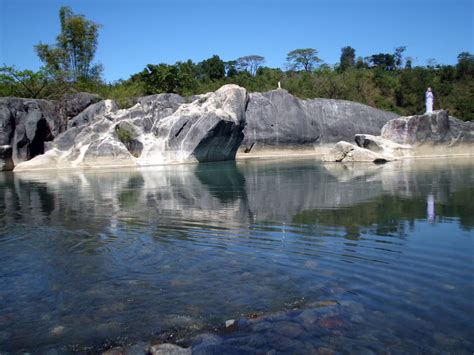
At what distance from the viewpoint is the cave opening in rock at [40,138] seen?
31.3m

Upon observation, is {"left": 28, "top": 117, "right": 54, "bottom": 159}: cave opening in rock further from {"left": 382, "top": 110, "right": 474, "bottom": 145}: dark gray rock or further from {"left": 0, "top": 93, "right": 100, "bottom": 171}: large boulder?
{"left": 382, "top": 110, "right": 474, "bottom": 145}: dark gray rock

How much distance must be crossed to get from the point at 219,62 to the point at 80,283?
5212 centimetres

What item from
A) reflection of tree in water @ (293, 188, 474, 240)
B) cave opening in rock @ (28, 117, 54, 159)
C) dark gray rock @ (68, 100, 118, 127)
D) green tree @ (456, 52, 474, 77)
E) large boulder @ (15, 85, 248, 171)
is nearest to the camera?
reflection of tree in water @ (293, 188, 474, 240)

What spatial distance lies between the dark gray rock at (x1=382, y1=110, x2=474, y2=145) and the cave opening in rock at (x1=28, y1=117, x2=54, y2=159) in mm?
22667

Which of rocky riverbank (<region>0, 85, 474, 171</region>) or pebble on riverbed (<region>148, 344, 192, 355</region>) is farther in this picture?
rocky riverbank (<region>0, 85, 474, 171</region>)

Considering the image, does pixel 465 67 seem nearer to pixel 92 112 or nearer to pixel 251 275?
pixel 92 112

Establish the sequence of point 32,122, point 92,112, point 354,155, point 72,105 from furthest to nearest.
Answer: point 72,105 < point 92,112 < point 32,122 < point 354,155

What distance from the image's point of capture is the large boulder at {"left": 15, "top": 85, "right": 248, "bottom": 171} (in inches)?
1154

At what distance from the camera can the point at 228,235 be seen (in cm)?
759

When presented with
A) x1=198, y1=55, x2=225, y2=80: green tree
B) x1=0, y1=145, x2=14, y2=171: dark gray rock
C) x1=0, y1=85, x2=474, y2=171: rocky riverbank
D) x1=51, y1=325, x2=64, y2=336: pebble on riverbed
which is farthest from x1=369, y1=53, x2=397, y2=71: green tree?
x1=51, y1=325, x2=64, y2=336: pebble on riverbed

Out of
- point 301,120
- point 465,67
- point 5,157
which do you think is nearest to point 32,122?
point 5,157

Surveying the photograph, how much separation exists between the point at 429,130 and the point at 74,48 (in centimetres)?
3165

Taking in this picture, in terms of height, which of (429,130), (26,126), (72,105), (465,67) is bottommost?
(429,130)

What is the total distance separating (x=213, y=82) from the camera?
4881 centimetres
